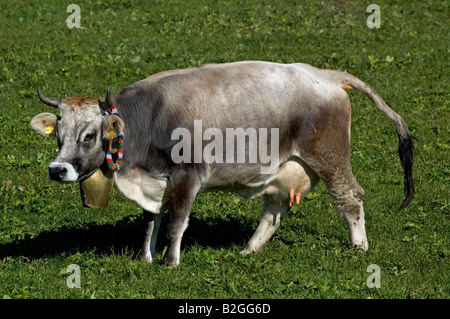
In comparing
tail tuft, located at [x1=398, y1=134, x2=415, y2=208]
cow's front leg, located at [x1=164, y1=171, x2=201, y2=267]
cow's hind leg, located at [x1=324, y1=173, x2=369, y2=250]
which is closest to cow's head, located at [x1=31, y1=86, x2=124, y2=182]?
cow's front leg, located at [x1=164, y1=171, x2=201, y2=267]

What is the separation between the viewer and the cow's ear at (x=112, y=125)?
9.70 meters

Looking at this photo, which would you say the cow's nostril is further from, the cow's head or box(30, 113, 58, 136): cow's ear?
box(30, 113, 58, 136): cow's ear

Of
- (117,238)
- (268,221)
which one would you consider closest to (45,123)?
(117,238)


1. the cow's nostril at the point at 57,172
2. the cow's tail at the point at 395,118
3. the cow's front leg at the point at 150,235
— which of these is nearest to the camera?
the cow's nostril at the point at 57,172

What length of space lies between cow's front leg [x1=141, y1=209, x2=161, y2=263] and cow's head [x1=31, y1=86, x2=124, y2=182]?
133 cm

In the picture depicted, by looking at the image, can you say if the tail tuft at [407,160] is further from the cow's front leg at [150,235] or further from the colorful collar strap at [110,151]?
the colorful collar strap at [110,151]

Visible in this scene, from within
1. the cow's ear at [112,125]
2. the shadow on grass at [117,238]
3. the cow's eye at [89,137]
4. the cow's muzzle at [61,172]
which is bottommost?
the shadow on grass at [117,238]

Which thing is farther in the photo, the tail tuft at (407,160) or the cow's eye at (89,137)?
the tail tuft at (407,160)

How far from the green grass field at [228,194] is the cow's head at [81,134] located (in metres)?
1.25

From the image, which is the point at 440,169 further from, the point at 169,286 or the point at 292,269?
the point at 169,286

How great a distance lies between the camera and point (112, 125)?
9742mm

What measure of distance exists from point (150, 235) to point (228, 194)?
2.76m

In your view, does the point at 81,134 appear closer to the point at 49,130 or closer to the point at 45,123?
the point at 49,130

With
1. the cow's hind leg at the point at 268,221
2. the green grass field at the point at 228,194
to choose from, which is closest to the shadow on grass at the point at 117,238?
the green grass field at the point at 228,194
